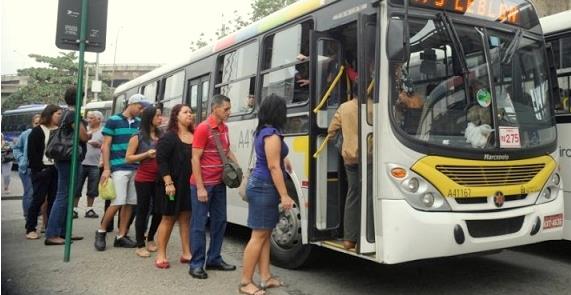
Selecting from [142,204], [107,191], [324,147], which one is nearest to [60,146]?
[107,191]

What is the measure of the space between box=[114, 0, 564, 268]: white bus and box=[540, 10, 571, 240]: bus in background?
29.4 inches

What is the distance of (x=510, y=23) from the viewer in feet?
16.0

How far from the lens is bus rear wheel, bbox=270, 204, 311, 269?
5.33m

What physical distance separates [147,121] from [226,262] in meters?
1.77

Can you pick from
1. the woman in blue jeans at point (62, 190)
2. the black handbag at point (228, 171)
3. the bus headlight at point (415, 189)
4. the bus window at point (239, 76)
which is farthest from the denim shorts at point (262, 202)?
the woman in blue jeans at point (62, 190)

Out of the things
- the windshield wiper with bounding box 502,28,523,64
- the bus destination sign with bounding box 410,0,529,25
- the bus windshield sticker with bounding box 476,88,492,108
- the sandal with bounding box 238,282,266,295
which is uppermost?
the bus destination sign with bounding box 410,0,529,25

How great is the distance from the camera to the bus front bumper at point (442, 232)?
3.98 m

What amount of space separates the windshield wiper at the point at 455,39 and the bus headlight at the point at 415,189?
1022mm

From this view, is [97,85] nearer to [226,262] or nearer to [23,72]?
[23,72]

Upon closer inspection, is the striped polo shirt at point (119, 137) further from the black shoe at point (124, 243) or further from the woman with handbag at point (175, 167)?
the woman with handbag at point (175, 167)

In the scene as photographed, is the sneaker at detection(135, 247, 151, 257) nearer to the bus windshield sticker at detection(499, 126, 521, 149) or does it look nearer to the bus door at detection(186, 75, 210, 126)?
the bus door at detection(186, 75, 210, 126)

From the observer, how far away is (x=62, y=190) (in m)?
6.16

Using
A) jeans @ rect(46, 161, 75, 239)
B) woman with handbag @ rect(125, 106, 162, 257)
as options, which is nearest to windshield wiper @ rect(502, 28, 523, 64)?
woman with handbag @ rect(125, 106, 162, 257)

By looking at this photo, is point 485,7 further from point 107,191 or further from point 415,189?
point 107,191
